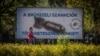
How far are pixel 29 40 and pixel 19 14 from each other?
2.02 meters

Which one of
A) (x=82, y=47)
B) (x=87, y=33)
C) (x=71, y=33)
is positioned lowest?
Answer: (x=87, y=33)

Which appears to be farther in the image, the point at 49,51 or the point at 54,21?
the point at 54,21

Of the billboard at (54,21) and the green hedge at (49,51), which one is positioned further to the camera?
the billboard at (54,21)

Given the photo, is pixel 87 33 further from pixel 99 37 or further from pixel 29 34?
pixel 29 34

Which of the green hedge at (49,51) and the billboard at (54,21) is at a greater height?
the green hedge at (49,51)

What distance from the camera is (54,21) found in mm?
25609

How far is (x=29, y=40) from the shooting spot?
2431cm

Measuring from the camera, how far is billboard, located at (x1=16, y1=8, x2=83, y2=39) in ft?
83.4

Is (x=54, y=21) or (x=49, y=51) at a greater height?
(x=49, y=51)

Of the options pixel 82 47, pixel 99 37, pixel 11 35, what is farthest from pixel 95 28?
pixel 82 47

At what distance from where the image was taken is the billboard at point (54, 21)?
25406 mm

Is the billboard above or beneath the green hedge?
beneath

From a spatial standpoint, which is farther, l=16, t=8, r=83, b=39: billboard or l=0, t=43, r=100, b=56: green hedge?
l=16, t=8, r=83, b=39: billboard

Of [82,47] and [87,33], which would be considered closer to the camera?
[82,47]
